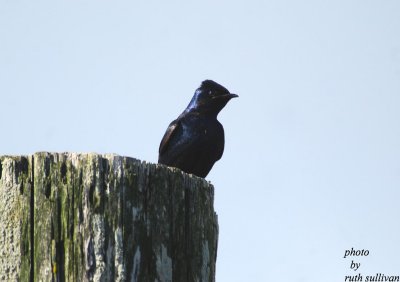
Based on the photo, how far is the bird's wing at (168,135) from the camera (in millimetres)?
9750

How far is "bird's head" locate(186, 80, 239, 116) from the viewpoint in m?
10.2

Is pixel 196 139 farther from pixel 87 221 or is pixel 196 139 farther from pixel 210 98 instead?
pixel 87 221

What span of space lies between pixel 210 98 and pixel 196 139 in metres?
0.90

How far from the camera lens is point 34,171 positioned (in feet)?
9.70

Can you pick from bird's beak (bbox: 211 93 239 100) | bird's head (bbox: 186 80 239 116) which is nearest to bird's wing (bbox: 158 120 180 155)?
bird's head (bbox: 186 80 239 116)

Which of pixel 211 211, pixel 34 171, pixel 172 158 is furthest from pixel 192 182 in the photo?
pixel 172 158

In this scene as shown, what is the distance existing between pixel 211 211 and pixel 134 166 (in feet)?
1.50

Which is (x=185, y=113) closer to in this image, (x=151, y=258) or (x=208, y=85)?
(x=208, y=85)

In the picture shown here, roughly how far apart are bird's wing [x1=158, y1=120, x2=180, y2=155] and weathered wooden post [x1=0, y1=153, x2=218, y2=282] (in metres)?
6.68

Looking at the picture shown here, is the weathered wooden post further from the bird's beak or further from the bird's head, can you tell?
the bird's beak

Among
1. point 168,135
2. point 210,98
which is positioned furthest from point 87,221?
point 210,98

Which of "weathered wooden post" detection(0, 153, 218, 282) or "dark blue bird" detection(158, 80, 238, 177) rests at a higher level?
"dark blue bird" detection(158, 80, 238, 177)

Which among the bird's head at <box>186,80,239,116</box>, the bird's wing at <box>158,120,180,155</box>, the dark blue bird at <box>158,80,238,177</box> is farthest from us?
the bird's head at <box>186,80,239,116</box>

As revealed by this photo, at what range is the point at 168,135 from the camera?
9.77m
